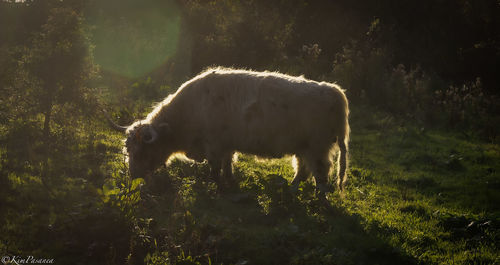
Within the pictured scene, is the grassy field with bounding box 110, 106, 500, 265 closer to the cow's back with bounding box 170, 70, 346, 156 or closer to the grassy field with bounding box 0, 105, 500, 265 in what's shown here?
the grassy field with bounding box 0, 105, 500, 265

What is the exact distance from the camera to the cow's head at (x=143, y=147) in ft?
24.0

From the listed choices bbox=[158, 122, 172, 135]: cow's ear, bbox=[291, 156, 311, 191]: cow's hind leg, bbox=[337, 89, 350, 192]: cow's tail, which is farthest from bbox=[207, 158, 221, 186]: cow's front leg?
bbox=[337, 89, 350, 192]: cow's tail

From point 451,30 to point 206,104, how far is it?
49.6 ft

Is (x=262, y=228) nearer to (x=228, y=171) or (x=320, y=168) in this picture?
(x=320, y=168)

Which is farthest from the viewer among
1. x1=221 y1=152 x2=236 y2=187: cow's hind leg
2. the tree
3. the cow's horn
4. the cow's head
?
the tree

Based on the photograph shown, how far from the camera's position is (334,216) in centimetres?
654

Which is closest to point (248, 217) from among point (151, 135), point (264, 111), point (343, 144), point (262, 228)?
point (262, 228)

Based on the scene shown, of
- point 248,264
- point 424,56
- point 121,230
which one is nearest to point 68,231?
A: point 121,230

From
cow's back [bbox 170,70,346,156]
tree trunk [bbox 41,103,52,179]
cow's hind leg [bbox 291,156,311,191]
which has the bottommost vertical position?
tree trunk [bbox 41,103,52,179]

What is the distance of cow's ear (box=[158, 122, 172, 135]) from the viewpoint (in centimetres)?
746

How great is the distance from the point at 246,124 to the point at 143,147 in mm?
1808

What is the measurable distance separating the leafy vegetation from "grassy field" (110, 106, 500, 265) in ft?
0.09

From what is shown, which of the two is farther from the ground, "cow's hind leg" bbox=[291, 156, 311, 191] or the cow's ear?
the cow's ear

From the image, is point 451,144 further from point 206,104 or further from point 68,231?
point 68,231
